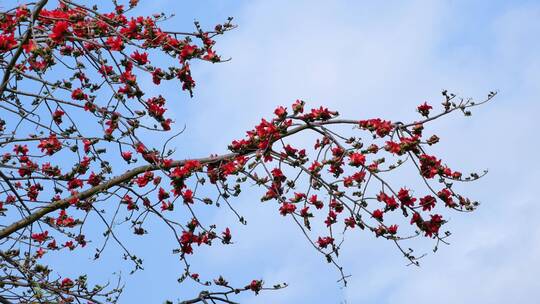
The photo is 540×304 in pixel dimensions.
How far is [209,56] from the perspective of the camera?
195 inches

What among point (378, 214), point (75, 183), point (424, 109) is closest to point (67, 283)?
point (75, 183)

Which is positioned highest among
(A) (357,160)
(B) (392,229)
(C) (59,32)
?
(C) (59,32)

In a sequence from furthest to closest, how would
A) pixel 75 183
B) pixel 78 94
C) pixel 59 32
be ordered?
pixel 75 183
pixel 78 94
pixel 59 32

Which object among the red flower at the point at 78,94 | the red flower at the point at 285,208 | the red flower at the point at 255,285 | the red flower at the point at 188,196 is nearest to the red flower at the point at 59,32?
the red flower at the point at 78,94

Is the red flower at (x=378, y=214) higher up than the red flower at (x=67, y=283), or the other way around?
the red flower at (x=67, y=283)

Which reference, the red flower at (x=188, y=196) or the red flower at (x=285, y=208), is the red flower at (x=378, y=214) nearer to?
the red flower at (x=285, y=208)

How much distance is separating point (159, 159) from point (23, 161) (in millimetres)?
1655

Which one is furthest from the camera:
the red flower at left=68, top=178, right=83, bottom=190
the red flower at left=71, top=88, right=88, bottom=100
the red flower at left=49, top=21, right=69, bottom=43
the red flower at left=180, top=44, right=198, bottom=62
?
the red flower at left=68, top=178, right=83, bottom=190

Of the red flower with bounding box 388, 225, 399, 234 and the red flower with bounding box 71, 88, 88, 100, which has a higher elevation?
the red flower with bounding box 71, 88, 88, 100

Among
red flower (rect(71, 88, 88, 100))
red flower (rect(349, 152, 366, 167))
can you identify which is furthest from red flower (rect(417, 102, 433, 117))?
red flower (rect(71, 88, 88, 100))

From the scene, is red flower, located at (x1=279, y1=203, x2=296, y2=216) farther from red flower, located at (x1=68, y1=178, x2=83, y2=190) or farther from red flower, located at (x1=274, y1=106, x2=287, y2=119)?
red flower, located at (x1=68, y1=178, x2=83, y2=190)

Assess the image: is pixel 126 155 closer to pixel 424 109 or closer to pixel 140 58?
pixel 140 58

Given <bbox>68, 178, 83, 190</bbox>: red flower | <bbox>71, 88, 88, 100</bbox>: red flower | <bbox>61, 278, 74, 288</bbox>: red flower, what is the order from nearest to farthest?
1. <bbox>71, 88, 88, 100</bbox>: red flower
2. <bbox>61, 278, 74, 288</bbox>: red flower
3. <bbox>68, 178, 83, 190</bbox>: red flower

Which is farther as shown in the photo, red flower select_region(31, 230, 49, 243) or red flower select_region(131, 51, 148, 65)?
red flower select_region(31, 230, 49, 243)
